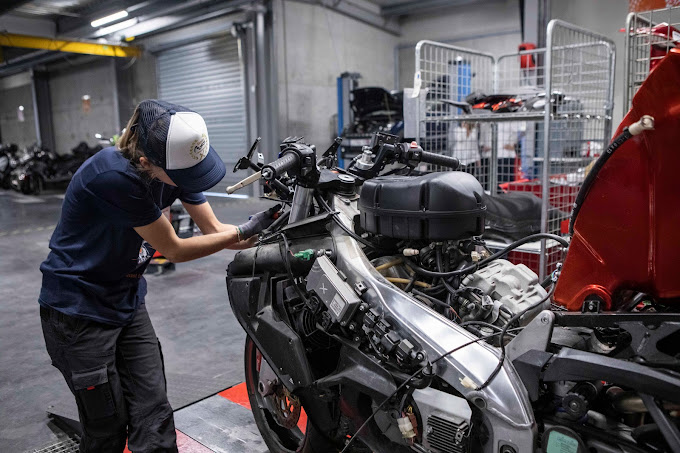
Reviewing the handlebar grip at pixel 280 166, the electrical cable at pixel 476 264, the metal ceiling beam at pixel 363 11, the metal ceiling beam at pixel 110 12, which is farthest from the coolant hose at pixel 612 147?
the metal ceiling beam at pixel 110 12

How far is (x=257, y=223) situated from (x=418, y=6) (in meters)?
10.7

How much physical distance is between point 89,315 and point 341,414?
0.95m

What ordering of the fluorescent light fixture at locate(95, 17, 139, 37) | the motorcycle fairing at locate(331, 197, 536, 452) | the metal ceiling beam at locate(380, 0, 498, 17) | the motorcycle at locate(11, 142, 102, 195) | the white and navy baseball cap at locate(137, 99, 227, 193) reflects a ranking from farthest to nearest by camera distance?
1. the motorcycle at locate(11, 142, 102, 195)
2. the fluorescent light fixture at locate(95, 17, 139, 37)
3. the metal ceiling beam at locate(380, 0, 498, 17)
4. the white and navy baseball cap at locate(137, 99, 227, 193)
5. the motorcycle fairing at locate(331, 197, 536, 452)

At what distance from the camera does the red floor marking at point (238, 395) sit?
2844 mm

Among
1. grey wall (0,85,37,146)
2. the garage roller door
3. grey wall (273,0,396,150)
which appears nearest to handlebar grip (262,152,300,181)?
grey wall (273,0,396,150)

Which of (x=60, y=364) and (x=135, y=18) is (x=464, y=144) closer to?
(x=60, y=364)

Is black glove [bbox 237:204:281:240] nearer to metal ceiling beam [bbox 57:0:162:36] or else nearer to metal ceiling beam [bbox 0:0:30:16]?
metal ceiling beam [bbox 0:0:30:16]

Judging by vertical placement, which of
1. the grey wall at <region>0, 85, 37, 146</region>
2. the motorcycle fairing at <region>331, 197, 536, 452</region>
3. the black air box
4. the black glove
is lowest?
the motorcycle fairing at <region>331, 197, 536, 452</region>

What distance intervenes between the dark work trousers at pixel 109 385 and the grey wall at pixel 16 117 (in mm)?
19695

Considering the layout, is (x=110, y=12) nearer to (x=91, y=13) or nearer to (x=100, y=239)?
(x=91, y=13)

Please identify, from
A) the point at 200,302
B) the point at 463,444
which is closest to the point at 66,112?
the point at 200,302

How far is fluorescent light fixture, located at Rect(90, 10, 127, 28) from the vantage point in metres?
11.4

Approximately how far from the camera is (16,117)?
19766mm

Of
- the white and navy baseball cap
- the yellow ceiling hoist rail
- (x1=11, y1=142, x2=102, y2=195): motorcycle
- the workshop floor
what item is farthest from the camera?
(x1=11, y1=142, x2=102, y2=195): motorcycle
